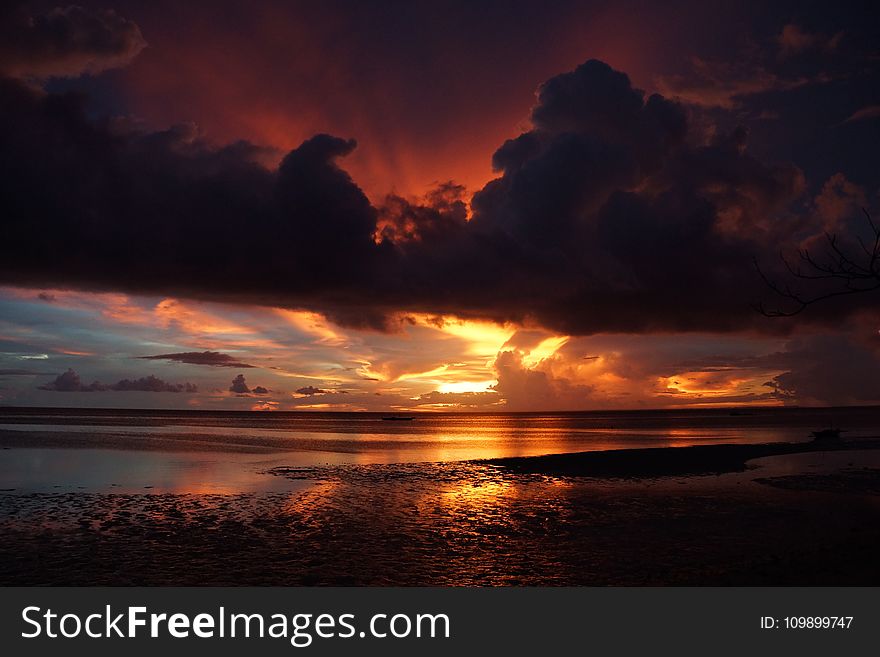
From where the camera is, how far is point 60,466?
42.6 m

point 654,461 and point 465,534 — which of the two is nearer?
point 465,534

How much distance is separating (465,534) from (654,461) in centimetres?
2994

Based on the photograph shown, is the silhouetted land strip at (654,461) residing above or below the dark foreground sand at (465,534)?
below

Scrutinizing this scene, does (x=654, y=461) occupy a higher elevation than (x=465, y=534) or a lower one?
lower

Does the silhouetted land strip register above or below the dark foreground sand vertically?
below

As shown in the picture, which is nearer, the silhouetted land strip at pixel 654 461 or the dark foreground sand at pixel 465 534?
the dark foreground sand at pixel 465 534

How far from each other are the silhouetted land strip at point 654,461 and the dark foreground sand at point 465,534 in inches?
163

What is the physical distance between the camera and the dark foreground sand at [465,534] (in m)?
16.2

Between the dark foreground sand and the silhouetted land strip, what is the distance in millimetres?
4147

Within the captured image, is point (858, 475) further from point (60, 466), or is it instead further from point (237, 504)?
point (60, 466)

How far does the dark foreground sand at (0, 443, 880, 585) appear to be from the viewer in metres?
16.2

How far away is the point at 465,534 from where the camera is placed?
70.2 feet

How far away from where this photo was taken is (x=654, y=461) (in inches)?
1838

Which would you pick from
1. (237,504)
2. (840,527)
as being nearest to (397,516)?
(237,504)
